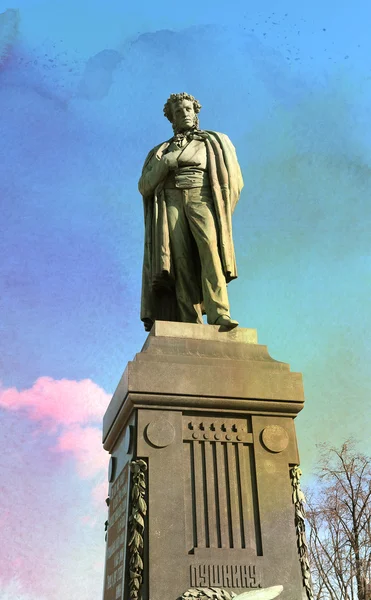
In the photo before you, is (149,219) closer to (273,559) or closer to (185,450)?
A: (185,450)

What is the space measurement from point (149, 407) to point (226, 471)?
1129 millimetres

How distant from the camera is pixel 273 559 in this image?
750 centimetres

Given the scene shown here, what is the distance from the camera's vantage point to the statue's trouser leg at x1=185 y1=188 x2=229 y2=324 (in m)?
9.16

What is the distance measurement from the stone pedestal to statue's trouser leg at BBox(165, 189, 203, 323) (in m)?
0.79

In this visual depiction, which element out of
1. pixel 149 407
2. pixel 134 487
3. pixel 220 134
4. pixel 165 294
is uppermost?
pixel 220 134

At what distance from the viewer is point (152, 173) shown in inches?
395

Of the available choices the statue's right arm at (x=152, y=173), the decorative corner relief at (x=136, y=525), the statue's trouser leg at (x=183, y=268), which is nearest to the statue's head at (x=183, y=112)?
the statue's right arm at (x=152, y=173)

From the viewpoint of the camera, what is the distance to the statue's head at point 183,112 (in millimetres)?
10469

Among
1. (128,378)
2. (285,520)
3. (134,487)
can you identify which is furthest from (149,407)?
(285,520)

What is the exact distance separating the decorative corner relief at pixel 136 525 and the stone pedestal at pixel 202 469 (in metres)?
0.01

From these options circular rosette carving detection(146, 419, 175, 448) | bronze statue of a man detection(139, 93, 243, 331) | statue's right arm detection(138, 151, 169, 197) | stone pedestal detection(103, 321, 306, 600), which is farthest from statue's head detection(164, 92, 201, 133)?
circular rosette carving detection(146, 419, 175, 448)

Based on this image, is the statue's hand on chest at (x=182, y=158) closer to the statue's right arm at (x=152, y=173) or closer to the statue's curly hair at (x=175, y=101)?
the statue's right arm at (x=152, y=173)

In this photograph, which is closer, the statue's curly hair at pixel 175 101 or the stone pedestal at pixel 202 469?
the stone pedestal at pixel 202 469

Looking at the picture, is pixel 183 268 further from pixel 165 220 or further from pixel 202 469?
pixel 202 469
